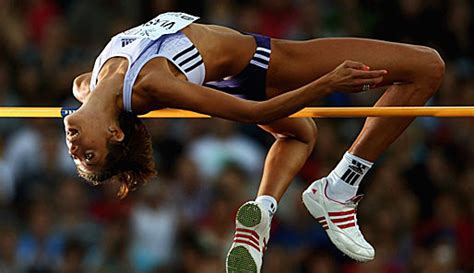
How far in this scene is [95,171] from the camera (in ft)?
20.2

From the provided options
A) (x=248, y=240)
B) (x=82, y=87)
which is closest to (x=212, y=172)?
(x=248, y=240)

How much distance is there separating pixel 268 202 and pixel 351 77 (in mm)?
1055

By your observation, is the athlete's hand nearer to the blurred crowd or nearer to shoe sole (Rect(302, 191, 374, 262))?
shoe sole (Rect(302, 191, 374, 262))

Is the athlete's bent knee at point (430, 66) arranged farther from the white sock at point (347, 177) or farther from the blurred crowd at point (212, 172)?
the blurred crowd at point (212, 172)

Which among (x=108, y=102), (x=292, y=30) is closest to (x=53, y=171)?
(x=292, y=30)

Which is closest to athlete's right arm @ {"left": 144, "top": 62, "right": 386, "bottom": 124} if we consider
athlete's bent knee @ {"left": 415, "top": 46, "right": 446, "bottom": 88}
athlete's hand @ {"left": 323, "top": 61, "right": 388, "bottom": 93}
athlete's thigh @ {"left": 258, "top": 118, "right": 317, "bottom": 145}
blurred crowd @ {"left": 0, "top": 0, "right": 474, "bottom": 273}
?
athlete's hand @ {"left": 323, "top": 61, "right": 388, "bottom": 93}

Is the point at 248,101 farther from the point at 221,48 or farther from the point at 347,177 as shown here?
the point at 347,177

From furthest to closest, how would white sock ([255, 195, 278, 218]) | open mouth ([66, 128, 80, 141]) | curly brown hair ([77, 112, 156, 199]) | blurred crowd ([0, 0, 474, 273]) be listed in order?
blurred crowd ([0, 0, 474, 273]), white sock ([255, 195, 278, 218]), curly brown hair ([77, 112, 156, 199]), open mouth ([66, 128, 80, 141])

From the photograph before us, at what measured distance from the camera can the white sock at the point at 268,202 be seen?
6620 millimetres

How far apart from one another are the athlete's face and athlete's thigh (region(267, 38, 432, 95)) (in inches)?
36.1

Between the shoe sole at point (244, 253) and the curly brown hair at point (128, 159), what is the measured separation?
50 cm

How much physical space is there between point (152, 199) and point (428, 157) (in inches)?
80.5

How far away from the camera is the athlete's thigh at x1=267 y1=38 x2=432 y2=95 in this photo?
20.9 feet

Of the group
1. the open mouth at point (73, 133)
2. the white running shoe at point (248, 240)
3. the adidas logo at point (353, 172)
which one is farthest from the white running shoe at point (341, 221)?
the open mouth at point (73, 133)
